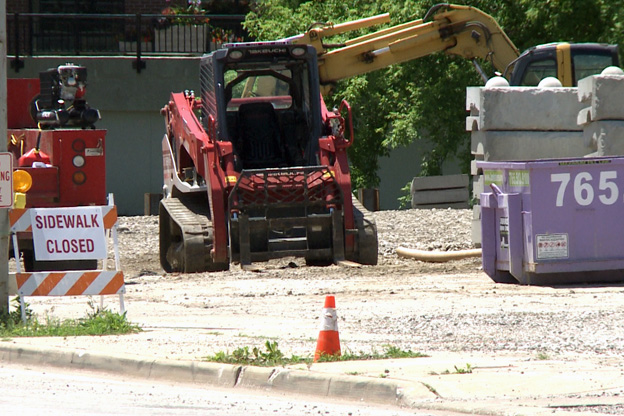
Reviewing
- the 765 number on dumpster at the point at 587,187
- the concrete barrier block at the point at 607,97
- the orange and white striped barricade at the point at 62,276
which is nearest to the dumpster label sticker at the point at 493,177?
the 765 number on dumpster at the point at 587,187

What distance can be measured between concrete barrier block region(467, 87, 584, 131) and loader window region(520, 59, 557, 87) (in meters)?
3.15

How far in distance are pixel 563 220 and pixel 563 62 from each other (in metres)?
7.89

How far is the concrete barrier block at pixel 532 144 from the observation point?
17422 mm

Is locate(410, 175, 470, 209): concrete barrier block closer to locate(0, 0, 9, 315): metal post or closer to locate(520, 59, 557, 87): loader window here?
locate(520, 59, 557, 87): loader window

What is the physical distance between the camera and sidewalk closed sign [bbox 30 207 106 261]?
11.1 metres

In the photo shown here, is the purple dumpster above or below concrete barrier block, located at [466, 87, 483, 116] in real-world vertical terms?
below

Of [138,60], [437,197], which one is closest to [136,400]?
[437,197]

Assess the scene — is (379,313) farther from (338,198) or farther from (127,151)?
(127,151)

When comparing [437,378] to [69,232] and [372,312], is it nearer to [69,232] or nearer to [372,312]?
[372,312]

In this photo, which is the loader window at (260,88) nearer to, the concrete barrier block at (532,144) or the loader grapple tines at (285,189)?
the loader grapple tines at (285,189)

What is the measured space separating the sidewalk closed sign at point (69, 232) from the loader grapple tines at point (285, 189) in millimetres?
3873

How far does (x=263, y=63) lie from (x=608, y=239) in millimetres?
5480

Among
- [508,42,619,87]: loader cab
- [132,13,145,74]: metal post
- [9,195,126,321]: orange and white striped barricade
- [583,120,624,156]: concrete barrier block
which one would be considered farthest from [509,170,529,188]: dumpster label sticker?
[132,13,145,74]: metal post

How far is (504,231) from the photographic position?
1366cm
